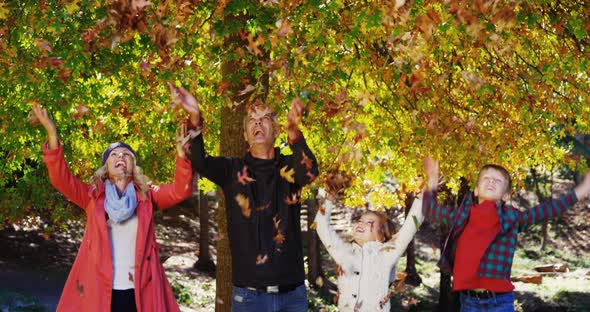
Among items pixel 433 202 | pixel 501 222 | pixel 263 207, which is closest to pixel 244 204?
pixel 263 207

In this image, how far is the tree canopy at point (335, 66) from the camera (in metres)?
7.08

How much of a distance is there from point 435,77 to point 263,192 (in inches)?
162

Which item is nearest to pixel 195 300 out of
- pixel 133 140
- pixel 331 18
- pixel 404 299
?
pixel 404 299

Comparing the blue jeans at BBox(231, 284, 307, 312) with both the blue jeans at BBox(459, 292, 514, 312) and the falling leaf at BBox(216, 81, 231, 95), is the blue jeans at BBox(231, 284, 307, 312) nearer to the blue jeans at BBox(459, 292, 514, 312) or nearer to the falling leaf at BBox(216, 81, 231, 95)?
the blue jeans at BBox(459, 292, 514, 312)

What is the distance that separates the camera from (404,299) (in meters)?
24.9

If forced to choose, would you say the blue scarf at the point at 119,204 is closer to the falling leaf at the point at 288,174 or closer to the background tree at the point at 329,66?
the falling leaf at the point at 288,174

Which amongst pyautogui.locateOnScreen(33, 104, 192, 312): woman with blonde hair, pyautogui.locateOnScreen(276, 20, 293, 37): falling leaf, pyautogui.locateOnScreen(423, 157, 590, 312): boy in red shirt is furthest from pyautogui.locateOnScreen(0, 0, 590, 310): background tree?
pyautogui.locateOnScreen(33, 104, 192, 312): woman with blonde hair

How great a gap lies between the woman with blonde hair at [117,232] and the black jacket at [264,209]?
281 mm

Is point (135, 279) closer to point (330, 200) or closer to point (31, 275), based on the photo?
point (330, 200)

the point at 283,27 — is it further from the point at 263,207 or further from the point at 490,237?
the point at 490,237

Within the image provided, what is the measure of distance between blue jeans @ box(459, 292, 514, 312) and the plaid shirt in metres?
0.14

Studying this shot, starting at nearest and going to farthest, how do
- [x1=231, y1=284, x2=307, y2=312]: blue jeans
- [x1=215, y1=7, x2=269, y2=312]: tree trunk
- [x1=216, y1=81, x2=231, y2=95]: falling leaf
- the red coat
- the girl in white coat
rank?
[x1=231, y1=284, x2=307, y2=312]: blue jeans → the red coat → the girl in white coat → [x1=216, y1=81, x2=231, y2=95]: falling leaf → [x1=215, y1=7, x2=269, y2=312]: tree trunk

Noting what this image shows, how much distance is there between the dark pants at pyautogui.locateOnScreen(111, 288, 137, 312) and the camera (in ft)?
17.8

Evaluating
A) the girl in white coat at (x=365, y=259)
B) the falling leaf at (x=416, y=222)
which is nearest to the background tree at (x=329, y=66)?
the girl in white coat at (x=365, y=259)
